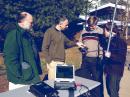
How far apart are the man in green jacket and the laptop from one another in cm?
50

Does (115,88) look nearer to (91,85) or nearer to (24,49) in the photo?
(91,85)

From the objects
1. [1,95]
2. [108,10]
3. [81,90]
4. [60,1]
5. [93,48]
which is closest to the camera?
[1,95]

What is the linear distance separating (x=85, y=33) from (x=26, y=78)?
2.48 metres

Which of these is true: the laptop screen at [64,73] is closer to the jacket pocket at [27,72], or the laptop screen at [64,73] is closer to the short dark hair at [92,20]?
the jacket pocket at [27,72]

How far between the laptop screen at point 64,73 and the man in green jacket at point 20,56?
0.51 metres

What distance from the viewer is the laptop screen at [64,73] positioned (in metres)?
5.12

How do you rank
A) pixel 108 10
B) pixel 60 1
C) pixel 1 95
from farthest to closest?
pixel 108 10 → pixel 60 1 → pixel 1 95

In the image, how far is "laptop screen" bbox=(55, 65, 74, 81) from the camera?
5.12m

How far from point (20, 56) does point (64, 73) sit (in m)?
0.75

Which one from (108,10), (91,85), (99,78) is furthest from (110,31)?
(108,10)

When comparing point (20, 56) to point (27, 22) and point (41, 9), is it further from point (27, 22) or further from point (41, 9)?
point (41, 9)

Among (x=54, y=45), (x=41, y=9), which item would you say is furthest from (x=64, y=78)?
(x=41, y=9)

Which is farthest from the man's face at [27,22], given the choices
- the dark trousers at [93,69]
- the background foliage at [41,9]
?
the background foliage at [41,9]

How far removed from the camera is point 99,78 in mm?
7766
